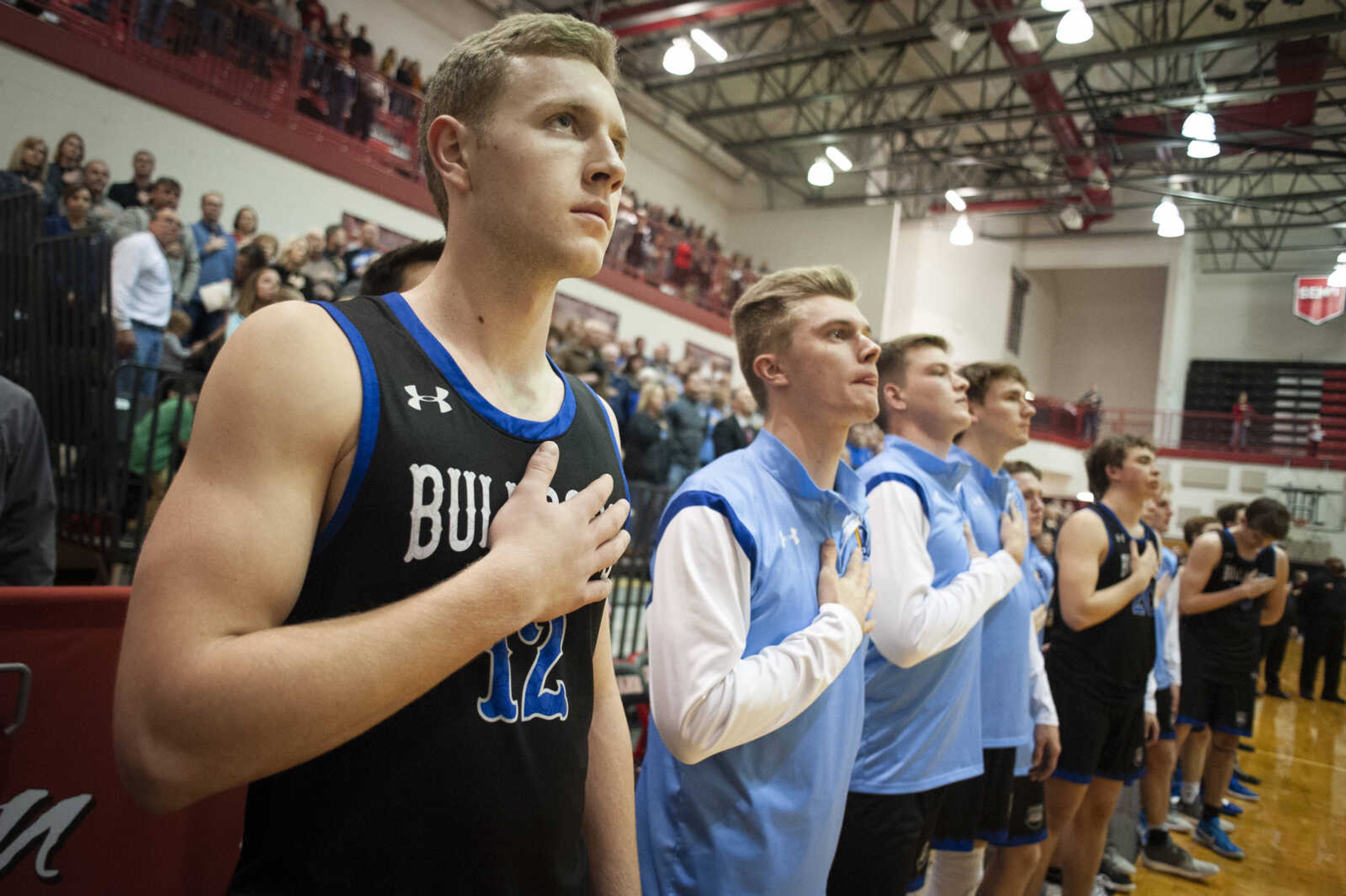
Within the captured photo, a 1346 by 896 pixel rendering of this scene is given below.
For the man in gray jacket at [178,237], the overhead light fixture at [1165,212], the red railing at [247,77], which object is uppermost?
the overhead light fixture at [1165,212]

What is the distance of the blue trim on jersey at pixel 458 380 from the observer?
1000mm

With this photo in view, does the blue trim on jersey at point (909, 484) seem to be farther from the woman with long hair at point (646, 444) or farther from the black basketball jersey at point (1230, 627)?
the woman with long hair at point (646, 444)

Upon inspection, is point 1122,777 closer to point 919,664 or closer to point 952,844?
point 952,844

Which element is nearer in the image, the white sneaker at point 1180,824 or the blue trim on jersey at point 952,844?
the blue trim on jersey at point 952,844

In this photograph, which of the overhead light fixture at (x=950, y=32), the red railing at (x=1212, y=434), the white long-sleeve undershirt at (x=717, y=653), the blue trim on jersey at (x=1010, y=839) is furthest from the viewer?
the red railing at (x=1212, y=434)

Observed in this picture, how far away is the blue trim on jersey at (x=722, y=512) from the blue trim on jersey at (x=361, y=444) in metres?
0.87

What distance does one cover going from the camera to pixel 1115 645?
3.55 m

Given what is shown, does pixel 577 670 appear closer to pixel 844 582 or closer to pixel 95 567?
pixel 844 582

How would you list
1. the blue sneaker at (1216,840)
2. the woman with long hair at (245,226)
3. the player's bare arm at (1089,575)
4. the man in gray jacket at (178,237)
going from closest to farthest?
the player's bare arm at (1089,575) → the blue sneaker at (1216,840) → the man in gray jacket at (178,237) → the woman with long hair at (245,226)

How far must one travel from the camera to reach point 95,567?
12.5 feet

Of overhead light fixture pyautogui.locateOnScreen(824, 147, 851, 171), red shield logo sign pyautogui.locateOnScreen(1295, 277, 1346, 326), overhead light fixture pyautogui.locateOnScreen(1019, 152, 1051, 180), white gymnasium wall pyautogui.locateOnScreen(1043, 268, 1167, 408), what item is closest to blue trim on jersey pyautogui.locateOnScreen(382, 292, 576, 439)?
overhead light fixture pyautogui.locateOnScreen(824, 147, 851, 171)

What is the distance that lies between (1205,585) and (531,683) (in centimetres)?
595

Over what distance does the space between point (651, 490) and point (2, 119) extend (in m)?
6.10

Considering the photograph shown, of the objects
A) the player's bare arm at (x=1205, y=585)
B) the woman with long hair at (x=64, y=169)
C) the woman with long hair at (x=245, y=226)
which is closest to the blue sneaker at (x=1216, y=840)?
the player's bare arm at (x=1205, y=585)
